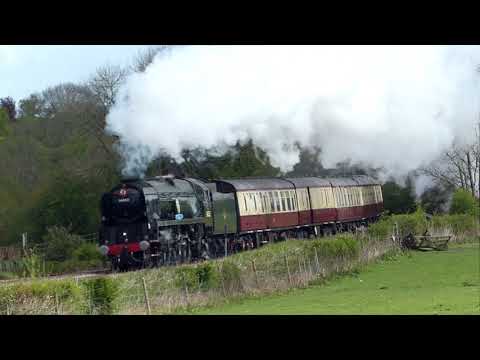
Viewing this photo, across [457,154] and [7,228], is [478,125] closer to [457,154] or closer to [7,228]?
[457,154]

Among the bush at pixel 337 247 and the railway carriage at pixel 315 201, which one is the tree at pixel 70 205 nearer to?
the railway carriage at pixel 315 201

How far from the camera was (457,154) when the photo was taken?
105ft

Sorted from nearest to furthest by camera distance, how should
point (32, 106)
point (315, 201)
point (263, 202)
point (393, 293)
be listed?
point (393, 293)
point (263, 202)
point (315, 201)
point (32, 106)

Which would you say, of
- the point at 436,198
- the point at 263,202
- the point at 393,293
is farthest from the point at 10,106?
the point at 393,293

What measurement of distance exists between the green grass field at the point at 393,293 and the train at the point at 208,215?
15.6 feet

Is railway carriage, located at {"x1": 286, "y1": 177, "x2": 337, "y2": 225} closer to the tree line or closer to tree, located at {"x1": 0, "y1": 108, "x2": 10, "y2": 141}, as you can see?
the tree line

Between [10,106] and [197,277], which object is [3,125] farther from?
[197,277]

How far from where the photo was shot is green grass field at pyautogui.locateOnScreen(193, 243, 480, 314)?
47.1ft

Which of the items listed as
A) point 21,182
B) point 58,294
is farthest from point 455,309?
point 21,182

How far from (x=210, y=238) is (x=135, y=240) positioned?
3316mm

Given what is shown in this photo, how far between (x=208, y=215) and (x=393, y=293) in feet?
33.6

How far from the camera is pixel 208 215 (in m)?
27.1

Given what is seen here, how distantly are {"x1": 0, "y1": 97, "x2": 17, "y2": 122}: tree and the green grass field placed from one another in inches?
1087

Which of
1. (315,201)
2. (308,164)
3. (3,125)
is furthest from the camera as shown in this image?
(3,125)
